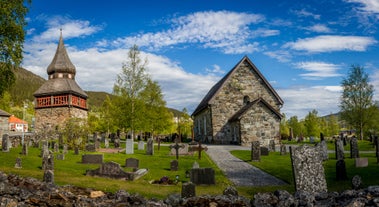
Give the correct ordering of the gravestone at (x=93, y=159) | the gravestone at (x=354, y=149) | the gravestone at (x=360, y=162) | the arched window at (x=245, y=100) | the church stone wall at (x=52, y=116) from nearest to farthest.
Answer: the gravestone at (x=360, y=162) < the gravestone at (x=93, y=159) < the gravestone at (x=354, y=149) < the arched window at (x=245, y=100) < the church stone wall at (x=52, y=116)

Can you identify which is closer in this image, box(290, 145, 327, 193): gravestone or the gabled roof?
box(290, 145, 327, 193): gravestone

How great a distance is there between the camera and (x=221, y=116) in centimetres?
3841

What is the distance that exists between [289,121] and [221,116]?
47588 mm

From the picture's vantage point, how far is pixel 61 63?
56406 millimetres

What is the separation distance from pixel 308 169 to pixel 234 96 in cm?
2840

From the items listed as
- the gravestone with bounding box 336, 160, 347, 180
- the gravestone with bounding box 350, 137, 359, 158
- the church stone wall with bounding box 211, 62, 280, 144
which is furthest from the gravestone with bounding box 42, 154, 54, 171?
the church stone wall with bounding box 211, 62, 280, 144

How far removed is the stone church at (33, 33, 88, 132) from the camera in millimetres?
52281

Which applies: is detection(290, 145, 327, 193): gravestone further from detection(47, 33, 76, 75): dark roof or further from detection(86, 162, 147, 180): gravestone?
detection(47, 33, 76, 75): dark roof

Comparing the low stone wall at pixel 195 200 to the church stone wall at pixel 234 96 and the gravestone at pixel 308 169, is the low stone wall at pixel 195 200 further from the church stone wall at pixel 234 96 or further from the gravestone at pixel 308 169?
the church stone wall at pixel 234 96

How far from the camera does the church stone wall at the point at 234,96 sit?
125 ft

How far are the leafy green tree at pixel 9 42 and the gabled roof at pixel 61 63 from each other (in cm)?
3172

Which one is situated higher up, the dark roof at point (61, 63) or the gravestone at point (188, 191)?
the dark roof at point (61, 63)

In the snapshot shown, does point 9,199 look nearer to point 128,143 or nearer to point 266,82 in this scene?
point 128,143

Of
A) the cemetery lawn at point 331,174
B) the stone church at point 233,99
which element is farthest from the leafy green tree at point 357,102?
the cemetery lawn at point 331,174
